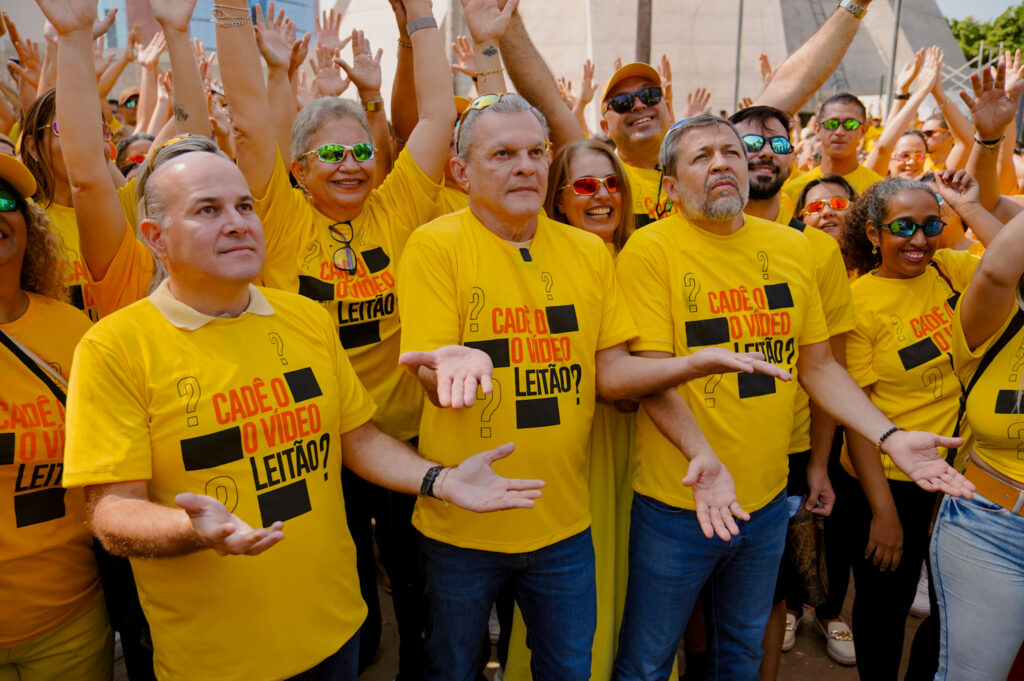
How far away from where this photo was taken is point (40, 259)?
2.22 meters

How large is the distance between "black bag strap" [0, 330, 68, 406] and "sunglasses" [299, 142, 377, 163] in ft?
4.04

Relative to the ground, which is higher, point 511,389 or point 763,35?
point 763,35

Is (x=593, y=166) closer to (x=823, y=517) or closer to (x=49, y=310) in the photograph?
(x=823, y=517)

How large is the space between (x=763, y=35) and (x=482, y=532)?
25.5 m

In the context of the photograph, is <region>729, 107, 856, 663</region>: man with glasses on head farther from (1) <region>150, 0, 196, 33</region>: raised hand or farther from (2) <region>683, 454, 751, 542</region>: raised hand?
(1) <region>150, 0, 196, 33</region>: raised hand

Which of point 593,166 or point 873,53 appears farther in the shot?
point 873,53

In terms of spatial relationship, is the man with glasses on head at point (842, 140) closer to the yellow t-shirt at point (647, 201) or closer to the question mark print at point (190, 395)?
the yellow t-shirt at point (647, 201)

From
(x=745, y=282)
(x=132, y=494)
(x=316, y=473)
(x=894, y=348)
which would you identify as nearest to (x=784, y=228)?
(x=745, y=282)

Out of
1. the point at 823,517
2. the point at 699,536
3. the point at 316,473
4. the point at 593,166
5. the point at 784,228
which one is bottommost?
the point at 823,517

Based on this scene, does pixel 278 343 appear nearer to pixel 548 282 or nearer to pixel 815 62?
pixel 548 282

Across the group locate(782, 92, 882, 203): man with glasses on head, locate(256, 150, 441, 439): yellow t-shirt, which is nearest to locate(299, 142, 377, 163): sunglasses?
locate(256, 150, 441, 439): yellow t-shirt

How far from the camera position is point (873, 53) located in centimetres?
2853

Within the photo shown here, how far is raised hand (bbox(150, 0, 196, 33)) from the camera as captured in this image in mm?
2750

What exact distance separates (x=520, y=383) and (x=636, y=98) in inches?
83.9
